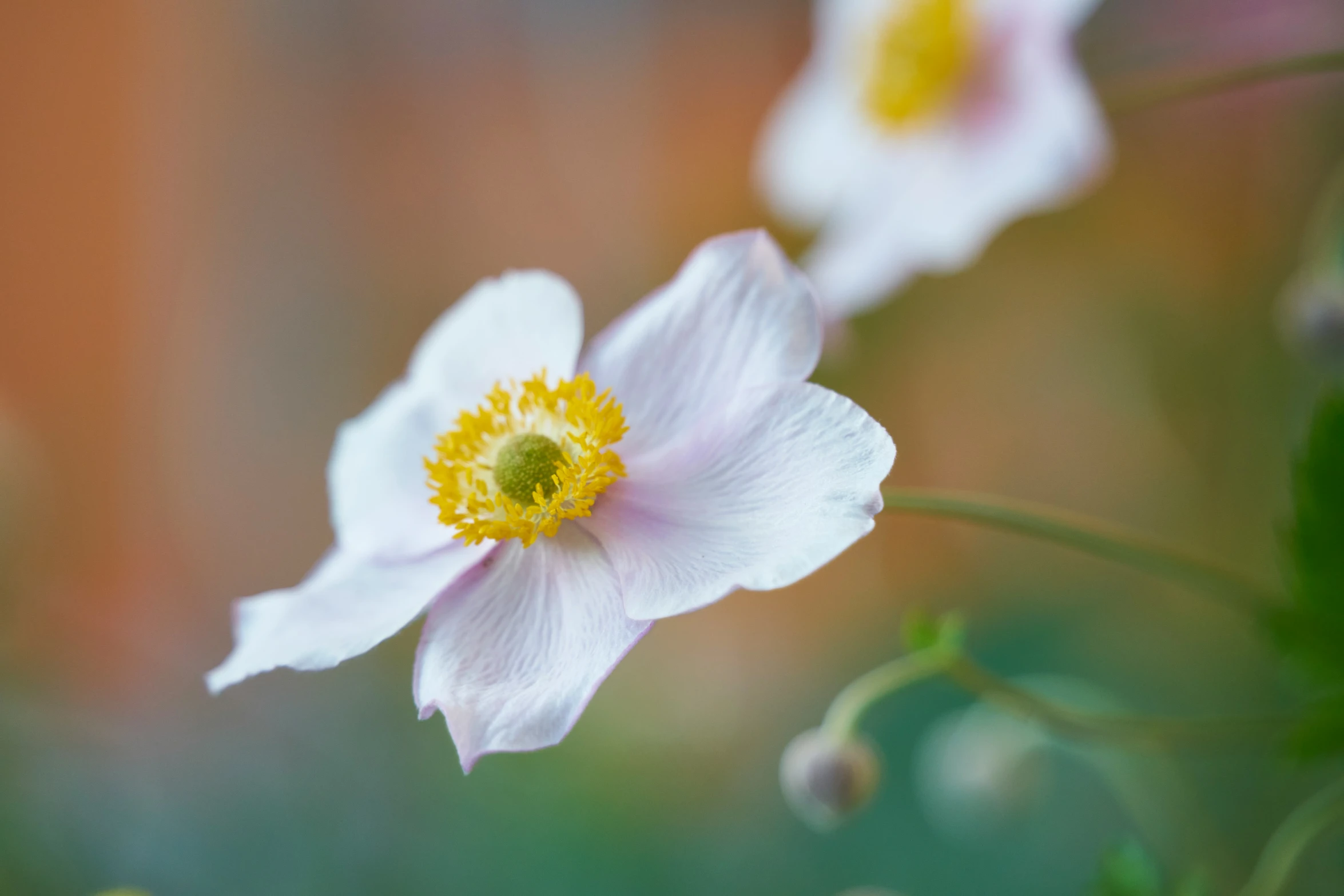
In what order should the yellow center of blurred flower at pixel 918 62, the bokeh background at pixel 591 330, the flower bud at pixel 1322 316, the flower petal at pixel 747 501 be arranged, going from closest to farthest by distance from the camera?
the flower petal at pixel 747 501
the flower bud at pixel 1322 316
the yellow center of blurred flower at pixel 918 62
the bokeh background at pixel 591 330

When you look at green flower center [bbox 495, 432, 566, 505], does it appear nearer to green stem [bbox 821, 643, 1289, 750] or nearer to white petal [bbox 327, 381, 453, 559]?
white petal [bbox 327, 381, 453, 559]

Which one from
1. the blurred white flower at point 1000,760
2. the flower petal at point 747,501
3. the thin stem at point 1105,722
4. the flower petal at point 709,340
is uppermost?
the flower petal at point 709,340

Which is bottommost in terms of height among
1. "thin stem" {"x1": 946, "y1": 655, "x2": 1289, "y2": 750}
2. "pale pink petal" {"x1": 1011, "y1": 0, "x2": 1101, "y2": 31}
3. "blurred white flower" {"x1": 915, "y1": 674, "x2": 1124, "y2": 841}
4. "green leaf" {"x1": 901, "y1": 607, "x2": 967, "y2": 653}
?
"blurred white flower" {"x1": 915, "y1": 674, "x2": 1124, "y2": 841}

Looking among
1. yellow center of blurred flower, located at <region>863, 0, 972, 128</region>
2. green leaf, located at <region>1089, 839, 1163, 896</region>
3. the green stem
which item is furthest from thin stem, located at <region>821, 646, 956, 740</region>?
yellow center of blurred flower, located at <region>863, 0, 972, 128</region>

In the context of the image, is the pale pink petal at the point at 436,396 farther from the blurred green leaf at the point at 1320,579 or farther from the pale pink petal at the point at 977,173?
the blurred green leaf at the point at 1320,579

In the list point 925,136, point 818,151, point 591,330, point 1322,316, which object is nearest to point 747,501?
point 1322,316

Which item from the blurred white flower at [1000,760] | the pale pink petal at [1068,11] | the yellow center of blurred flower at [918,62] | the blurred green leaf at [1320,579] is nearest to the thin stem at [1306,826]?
the blurred green leaf at [1320,579]
